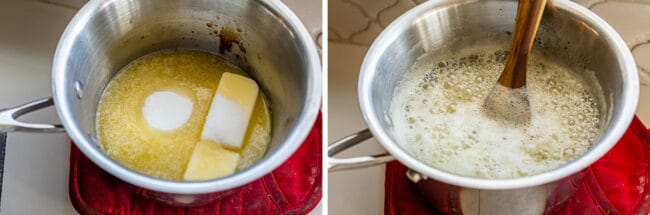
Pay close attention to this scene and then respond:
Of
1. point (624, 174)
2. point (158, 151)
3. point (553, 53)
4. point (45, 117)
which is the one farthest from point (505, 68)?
point (45, 117)

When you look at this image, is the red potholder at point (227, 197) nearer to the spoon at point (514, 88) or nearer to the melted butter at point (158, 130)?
the melted butter at point (158, 130)

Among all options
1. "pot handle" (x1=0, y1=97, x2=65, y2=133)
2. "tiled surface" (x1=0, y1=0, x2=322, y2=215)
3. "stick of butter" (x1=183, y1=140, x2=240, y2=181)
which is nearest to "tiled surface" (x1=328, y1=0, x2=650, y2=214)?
"tiled surface" (x1=0, y1=0, x2=322, y2=215)

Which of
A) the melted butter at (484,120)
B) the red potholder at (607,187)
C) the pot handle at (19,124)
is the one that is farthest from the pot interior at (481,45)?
the pot handle at (19,124)

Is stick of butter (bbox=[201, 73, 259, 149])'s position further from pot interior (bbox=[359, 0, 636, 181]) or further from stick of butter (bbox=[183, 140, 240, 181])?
pot interior (bbox=[359, 0, 636, 181])

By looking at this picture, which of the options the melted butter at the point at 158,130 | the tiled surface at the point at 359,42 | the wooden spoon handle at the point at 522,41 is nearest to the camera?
the wooden spoon handle at the point at 522,41

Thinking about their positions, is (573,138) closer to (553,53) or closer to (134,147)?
(553,53)

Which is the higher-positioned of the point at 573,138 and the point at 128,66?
the point at 128,66
